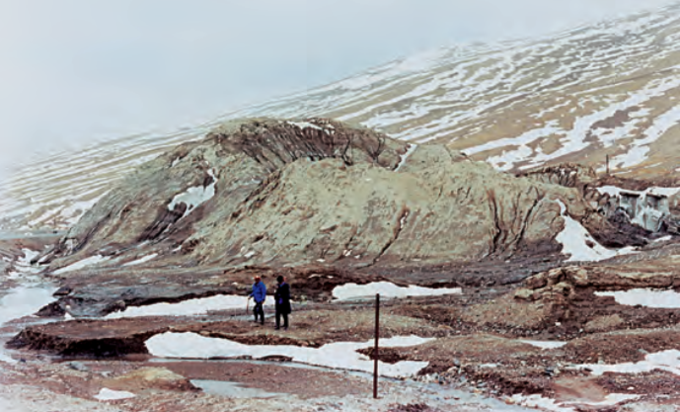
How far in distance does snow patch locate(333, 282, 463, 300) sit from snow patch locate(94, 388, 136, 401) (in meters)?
19.3

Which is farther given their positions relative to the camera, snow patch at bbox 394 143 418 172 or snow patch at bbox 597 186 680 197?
snow patch at bbox 394 143 418 172

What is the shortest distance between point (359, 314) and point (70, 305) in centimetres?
1566

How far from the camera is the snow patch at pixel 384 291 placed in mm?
35969

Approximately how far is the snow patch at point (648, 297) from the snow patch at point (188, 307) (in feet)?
49.8

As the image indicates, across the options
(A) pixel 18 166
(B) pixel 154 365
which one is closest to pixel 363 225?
(B) pixel 154 365

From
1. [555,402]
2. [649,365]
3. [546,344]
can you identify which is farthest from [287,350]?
[649,365]

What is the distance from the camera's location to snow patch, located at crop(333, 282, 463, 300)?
36.0 m

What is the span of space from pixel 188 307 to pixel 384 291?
968 cm

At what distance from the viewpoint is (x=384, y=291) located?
120 ft

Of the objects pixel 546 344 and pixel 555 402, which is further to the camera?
pixel 546 344

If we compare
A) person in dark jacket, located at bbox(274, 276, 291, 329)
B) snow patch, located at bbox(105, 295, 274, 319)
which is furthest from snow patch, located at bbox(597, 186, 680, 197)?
person in dark jacket, located at bbox(274, 276, 291, 329)

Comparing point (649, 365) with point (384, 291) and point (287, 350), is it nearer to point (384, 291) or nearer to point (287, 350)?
point (287, 350)

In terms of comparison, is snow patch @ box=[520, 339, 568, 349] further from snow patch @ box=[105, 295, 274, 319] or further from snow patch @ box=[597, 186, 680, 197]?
snow patch @ box=[597, 186, 680, 197]

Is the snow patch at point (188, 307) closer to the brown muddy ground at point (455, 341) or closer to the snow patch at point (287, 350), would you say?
the brown muddy ground at point (455, 341)
